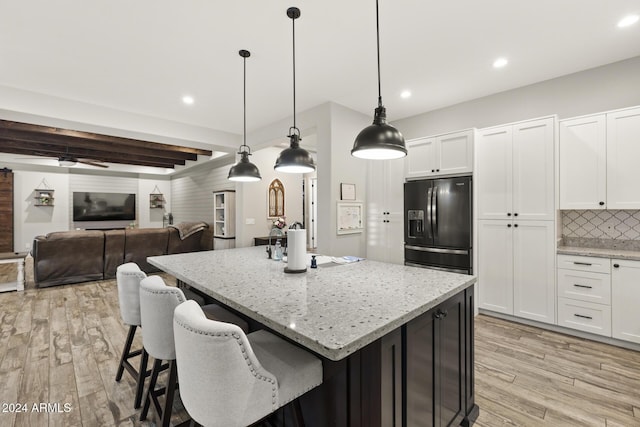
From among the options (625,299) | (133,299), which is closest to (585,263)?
(625,299)

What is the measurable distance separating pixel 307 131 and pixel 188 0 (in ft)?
8.06

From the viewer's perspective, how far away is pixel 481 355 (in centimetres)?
271

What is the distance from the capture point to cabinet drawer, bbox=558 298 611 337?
289cm

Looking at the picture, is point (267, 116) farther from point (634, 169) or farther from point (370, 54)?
point (634, 169)

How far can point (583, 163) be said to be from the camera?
10.3ft

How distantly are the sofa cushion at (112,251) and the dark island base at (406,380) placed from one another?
5.52m

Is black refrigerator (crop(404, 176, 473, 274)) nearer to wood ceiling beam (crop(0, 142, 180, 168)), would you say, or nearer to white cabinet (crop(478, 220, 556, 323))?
white cabinet (crop(478, 220, 556, 323))

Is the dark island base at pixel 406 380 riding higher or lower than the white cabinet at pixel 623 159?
lower

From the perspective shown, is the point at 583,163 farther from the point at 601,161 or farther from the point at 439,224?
the point at 439,224

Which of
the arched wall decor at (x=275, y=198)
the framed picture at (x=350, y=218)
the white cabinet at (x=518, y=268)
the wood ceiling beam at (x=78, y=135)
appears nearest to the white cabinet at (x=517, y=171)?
the white cabinet at (x=518, y=268)

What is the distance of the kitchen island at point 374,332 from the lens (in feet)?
3.79

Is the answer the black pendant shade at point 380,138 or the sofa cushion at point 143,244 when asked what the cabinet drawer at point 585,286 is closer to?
the black pendant shade at point 380,138

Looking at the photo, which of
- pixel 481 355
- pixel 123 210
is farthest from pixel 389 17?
pixel 123 210

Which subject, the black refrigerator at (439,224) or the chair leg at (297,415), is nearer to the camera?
the chair leg at (297,415)
